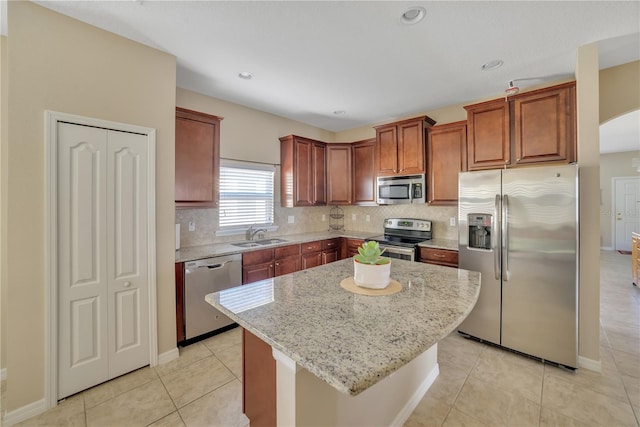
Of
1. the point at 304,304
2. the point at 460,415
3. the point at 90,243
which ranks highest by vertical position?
the point at 90,243

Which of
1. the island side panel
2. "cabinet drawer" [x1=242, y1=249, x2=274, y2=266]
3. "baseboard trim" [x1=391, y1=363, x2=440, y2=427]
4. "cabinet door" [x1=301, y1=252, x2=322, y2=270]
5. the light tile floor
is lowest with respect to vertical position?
the light tile floor

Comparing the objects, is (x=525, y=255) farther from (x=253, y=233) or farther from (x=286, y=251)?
(x=253, y=233)

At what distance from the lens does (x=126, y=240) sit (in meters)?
2.21

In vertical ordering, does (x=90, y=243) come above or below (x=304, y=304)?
above

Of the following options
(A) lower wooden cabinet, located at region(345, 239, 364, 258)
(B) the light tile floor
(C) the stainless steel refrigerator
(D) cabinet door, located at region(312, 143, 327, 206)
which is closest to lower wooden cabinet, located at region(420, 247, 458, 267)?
(C) the stainless steel refrigerator

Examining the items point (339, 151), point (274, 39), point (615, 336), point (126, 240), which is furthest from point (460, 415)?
point (339, 151)

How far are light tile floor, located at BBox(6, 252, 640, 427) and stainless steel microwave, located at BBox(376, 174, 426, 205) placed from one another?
1.89 meters

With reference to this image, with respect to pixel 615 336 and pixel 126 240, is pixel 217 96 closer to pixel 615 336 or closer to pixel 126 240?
pixel 126 240

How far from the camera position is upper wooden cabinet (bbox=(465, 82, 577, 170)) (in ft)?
8.14

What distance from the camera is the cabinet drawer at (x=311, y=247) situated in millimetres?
3770

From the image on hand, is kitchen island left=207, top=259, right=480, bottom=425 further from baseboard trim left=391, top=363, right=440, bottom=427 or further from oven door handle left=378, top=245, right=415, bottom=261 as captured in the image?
oven door handle left=378, top=245, right=415, bottom=261

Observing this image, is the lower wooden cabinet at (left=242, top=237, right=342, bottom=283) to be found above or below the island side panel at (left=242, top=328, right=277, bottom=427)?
above

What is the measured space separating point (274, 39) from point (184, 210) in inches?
83.6

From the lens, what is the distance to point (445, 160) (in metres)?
3.45
